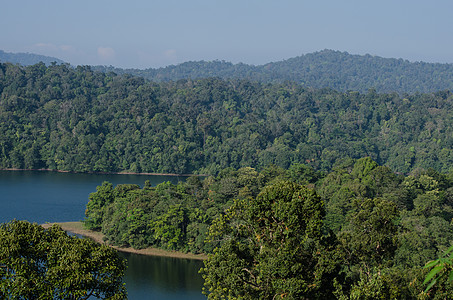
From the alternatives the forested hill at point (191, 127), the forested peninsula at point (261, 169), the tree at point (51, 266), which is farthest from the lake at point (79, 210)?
the tree at point (51, 266)

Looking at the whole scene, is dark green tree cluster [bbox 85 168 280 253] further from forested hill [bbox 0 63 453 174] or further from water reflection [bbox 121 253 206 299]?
forested hill [bbox 0 63 453 174]

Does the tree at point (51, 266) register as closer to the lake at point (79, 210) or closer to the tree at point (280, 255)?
the tree at point (280, 255)

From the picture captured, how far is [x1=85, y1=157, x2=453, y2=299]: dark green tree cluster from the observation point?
15039 mm

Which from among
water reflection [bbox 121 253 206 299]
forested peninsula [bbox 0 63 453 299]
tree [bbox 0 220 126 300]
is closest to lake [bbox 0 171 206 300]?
water reflection [bbox 121 253 206 299]

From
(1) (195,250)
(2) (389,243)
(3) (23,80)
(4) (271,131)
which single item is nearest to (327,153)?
(4) (271,131)

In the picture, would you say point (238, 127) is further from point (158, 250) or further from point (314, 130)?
point (158, 250)

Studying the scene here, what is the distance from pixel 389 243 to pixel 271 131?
6514 centimetres

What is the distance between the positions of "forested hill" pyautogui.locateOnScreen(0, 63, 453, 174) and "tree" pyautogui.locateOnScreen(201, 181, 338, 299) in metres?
53.8

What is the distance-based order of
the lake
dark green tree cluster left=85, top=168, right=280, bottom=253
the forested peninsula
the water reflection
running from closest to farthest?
the forested peninsula
the water reflection
the lake
dark green tree cluster left=85, top=168, right=280, bottom=253

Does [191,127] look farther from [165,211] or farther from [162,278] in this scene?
[162,278]

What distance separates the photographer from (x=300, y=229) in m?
15.6

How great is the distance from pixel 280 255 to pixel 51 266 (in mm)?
6536

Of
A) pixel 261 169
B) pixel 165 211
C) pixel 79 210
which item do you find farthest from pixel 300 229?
pixel 261 169

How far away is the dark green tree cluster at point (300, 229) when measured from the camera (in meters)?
15.0
